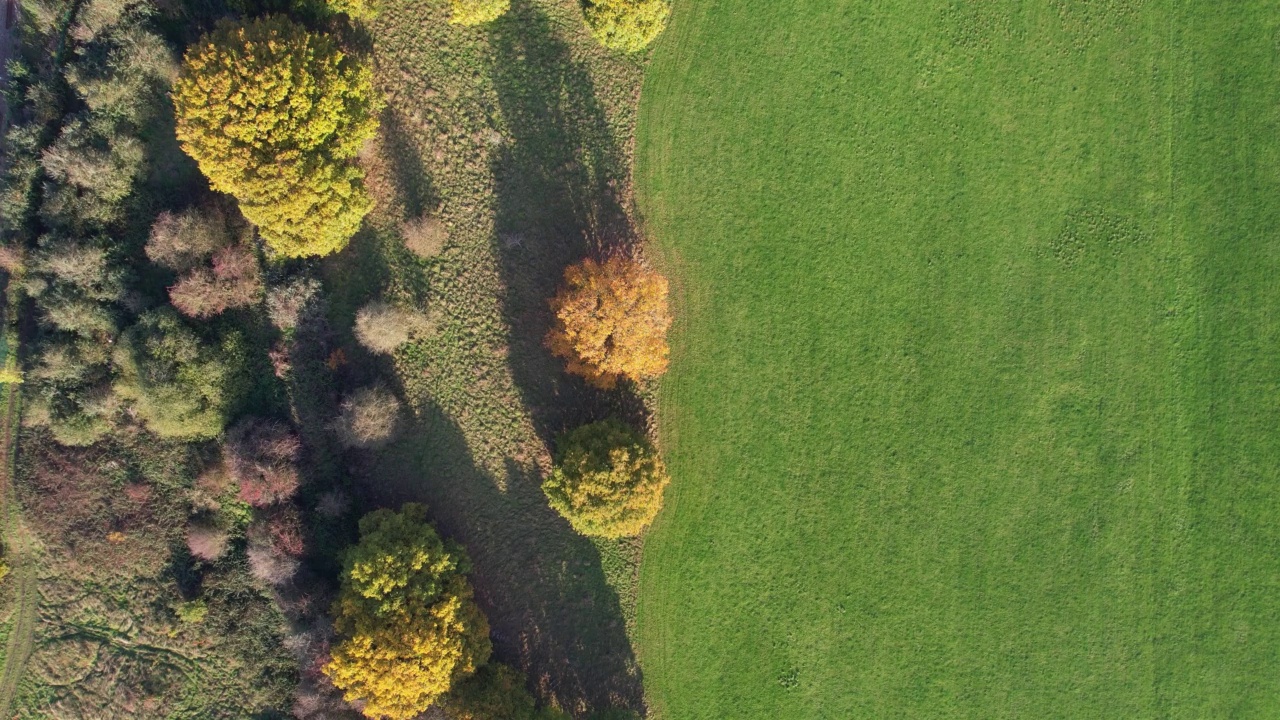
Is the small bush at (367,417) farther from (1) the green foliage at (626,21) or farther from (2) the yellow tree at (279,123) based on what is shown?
(1) the green foliage at (626,21)

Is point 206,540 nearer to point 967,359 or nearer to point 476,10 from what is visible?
point 476,10

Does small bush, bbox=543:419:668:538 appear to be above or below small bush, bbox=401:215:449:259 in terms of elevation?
below

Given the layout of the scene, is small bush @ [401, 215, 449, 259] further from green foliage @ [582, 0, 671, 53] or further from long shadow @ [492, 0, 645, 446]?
green foliage @ [582, 0, 671, 53]

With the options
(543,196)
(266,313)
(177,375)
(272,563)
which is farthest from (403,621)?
(543,196)

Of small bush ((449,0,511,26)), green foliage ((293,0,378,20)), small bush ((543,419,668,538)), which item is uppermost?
small bush ((449,0,511,26))

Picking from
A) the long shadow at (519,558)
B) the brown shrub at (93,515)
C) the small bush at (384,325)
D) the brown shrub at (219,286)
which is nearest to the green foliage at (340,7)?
the brown shrub at (219,286)

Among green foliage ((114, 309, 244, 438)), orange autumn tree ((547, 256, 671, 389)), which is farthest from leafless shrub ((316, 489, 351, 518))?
orange autumn tree ((547, 256, 671, 389))

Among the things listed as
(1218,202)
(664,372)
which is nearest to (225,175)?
(664,372)
